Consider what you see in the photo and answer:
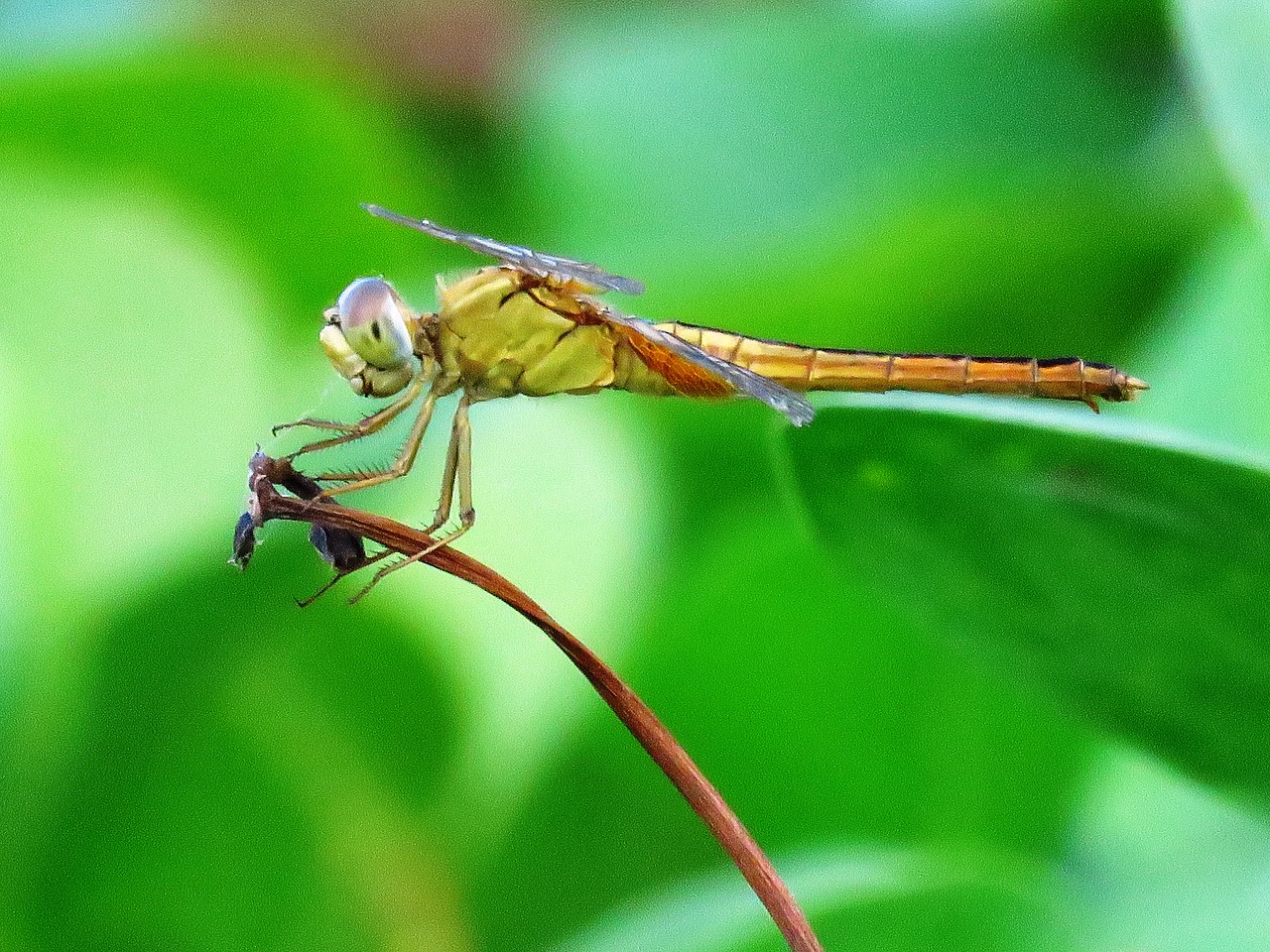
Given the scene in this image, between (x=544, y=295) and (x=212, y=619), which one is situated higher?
(x=544, y=295)

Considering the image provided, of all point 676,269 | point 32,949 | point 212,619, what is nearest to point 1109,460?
point 212,619

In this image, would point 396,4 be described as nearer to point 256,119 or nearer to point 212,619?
point 256,119

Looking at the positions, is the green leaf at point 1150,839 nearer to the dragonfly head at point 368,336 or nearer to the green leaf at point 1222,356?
the green leaf at point 1222,356

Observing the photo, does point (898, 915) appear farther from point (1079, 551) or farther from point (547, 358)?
point (547, 358)

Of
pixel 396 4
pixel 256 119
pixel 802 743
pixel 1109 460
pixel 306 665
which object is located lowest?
pixel 802 743

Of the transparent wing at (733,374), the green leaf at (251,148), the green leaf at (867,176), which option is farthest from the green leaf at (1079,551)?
the green leaf at (251,148)

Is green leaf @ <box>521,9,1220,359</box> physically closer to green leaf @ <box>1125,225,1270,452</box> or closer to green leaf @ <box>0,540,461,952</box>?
green leaf @ <box>1125,225,1270,452</box>
